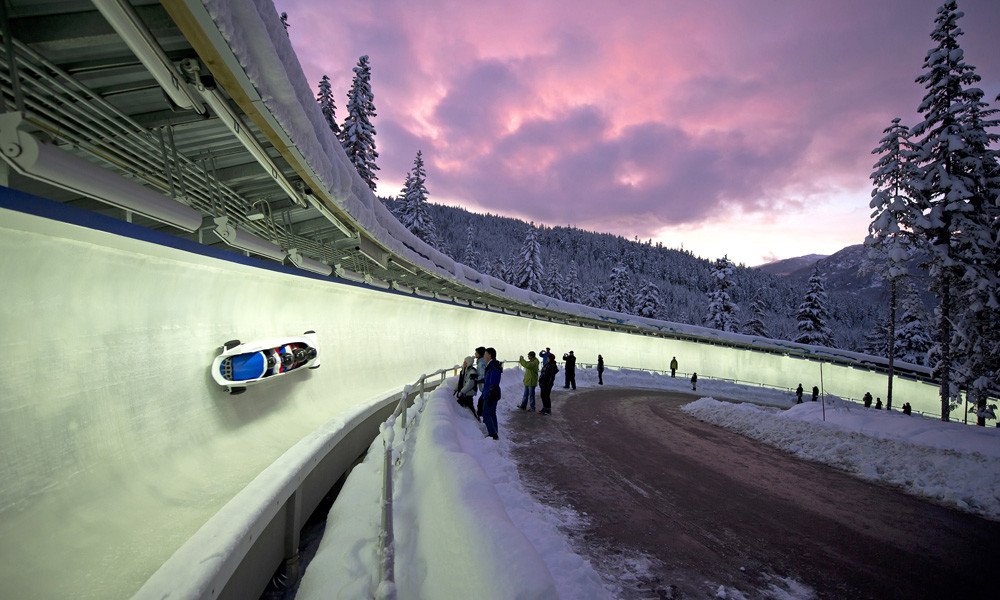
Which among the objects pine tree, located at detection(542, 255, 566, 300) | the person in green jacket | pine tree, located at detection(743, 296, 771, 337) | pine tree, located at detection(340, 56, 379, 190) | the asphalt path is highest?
pine tree, located at detection(340, 56, 379, 190)

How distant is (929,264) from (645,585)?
2279 centimetres

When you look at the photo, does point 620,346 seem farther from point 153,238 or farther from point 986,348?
point 153,238

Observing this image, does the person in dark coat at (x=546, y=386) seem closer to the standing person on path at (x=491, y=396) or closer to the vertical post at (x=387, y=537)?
the standing person on path at (x=491, y=396)

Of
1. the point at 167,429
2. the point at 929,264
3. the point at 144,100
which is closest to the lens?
the point at 144,100

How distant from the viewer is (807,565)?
3748 mm

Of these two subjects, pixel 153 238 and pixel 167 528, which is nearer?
pixel 167 528

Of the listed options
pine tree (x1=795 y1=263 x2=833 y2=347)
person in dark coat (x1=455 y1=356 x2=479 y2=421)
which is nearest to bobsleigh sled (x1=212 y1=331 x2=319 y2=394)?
person in dark coat (x1=455 y1=356 x2=479 y2=421)

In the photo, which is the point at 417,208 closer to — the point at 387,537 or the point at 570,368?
the point at 570,368

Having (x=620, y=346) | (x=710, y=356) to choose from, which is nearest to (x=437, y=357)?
(x=620, y=346)

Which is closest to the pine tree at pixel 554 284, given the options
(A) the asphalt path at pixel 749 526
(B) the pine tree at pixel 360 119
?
(B) the pine tree at pixel 360 119

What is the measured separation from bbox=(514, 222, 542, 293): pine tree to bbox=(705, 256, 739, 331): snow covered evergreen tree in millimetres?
18475

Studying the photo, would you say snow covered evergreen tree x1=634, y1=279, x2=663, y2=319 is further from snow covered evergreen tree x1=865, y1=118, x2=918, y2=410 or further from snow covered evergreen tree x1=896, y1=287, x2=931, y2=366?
snow covered evergreen tree x1=865, y1=118, x2=918, y2=410

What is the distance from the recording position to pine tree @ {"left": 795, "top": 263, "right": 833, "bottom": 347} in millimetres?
→ 41375

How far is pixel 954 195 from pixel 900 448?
15.8 meters
